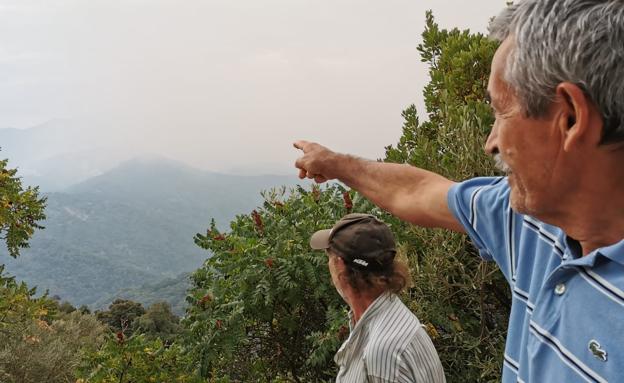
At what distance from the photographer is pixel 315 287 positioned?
15.3 feet

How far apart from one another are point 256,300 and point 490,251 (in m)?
3.23

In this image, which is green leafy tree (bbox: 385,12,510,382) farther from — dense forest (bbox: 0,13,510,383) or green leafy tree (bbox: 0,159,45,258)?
green leafy tree (bbox: 0,159,45,258)

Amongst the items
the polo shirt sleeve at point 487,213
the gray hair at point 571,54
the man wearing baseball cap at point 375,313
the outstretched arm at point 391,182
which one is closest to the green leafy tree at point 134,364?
the man wearing baseball cap at point 375,313

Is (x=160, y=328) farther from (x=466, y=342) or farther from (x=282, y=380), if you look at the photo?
(x=466, y=342)

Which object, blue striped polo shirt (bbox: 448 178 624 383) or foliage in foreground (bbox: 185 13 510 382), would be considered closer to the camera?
blue striped polo shirt (bbox: 448 178 624 383)

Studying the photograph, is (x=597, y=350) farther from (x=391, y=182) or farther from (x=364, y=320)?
(x=364, y=320)

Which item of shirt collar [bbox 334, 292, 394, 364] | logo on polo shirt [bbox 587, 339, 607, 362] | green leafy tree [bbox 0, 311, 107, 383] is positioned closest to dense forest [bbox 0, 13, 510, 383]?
shirt collar [bbox 334, 292, 394, 364]

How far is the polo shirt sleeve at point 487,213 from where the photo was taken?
1.41 metres

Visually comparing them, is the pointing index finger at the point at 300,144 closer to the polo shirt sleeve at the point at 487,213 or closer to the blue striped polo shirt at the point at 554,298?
the polo shirt sleeve at the point at 487,213

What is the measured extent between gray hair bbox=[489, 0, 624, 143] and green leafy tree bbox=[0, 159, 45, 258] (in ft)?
44.3

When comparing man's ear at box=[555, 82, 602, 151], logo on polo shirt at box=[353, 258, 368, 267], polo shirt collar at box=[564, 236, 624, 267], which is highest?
man's ear at box=[555, 82, 602, 151]

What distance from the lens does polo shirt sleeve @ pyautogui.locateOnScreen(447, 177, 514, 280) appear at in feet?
4.64

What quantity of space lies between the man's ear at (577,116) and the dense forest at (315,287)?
300 cm

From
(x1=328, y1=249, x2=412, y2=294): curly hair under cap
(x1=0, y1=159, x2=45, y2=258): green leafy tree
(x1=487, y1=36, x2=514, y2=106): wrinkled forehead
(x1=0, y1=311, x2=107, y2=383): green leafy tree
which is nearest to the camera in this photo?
(x1=487, y1=36, x2=514, y2=106): wrinkled forehead
